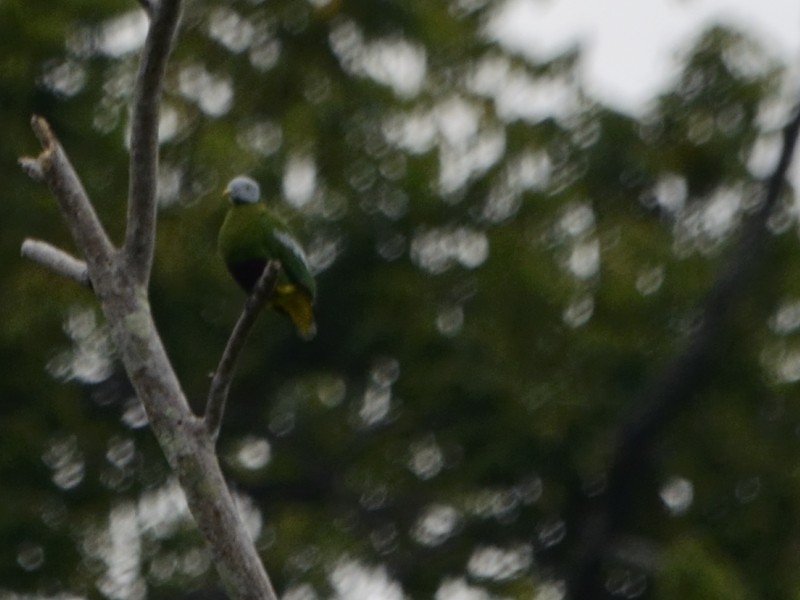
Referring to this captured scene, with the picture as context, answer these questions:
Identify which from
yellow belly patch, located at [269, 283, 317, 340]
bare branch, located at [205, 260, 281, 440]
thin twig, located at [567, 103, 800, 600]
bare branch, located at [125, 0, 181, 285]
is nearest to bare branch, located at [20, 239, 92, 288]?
bare branch, located at [125, 0, 181, 285]

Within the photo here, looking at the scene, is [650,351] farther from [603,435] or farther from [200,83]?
[200,83]

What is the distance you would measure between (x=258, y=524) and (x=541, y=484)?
122cm

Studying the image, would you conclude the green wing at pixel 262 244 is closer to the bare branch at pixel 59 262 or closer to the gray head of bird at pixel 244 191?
the gray head of bird at pixel 244 191

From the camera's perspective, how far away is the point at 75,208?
10.9 ft

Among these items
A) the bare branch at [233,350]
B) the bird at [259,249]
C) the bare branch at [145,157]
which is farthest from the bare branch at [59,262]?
the bird at [259,249]

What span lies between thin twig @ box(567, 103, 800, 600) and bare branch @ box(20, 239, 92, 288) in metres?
3.30

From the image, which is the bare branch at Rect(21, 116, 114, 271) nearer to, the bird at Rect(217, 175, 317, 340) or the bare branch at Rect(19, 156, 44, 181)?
the bare branch at Rect(19, 156, 44, 181)

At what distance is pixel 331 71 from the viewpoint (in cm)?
812

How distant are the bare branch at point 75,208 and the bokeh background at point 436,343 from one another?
4.05 metres

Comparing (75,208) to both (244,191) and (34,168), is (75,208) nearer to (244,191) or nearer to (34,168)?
(34,168)

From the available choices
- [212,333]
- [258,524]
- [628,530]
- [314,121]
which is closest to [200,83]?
[314,121]

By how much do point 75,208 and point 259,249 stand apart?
4.96 ft

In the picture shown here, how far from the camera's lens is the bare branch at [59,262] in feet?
11.0

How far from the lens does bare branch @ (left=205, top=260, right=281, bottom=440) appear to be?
3152 millimetres
